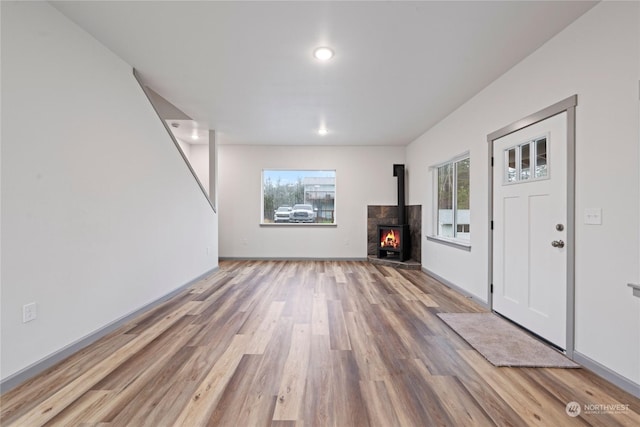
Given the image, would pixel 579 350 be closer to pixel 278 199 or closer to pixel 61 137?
pixel 61 137

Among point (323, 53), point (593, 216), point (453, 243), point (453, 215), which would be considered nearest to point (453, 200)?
point (453, 215)

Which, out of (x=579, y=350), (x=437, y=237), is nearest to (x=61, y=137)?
(x=579, y=350)

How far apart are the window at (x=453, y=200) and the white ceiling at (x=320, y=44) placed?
974 mm

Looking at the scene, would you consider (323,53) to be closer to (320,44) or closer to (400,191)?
(320,44)

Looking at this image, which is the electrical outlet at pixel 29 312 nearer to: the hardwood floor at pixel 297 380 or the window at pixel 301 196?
the hardwood floor at pixel 297 380

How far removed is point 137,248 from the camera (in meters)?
2.85

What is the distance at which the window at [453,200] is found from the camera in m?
4.08

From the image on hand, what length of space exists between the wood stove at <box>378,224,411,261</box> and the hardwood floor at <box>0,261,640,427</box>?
2.90m

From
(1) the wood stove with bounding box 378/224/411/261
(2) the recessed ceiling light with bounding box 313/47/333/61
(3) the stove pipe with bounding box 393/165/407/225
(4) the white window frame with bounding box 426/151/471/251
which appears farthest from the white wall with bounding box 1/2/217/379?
(3) the stove pipe with bounding box 393/165/407/225

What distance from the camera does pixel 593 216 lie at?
195 centimetres

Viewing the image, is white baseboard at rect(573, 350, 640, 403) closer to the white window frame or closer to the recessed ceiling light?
the white window frame

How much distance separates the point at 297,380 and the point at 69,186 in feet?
7.37

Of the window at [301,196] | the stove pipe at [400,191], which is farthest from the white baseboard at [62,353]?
the stove pipe at [400,191]

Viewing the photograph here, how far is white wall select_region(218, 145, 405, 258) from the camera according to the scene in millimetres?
6293
